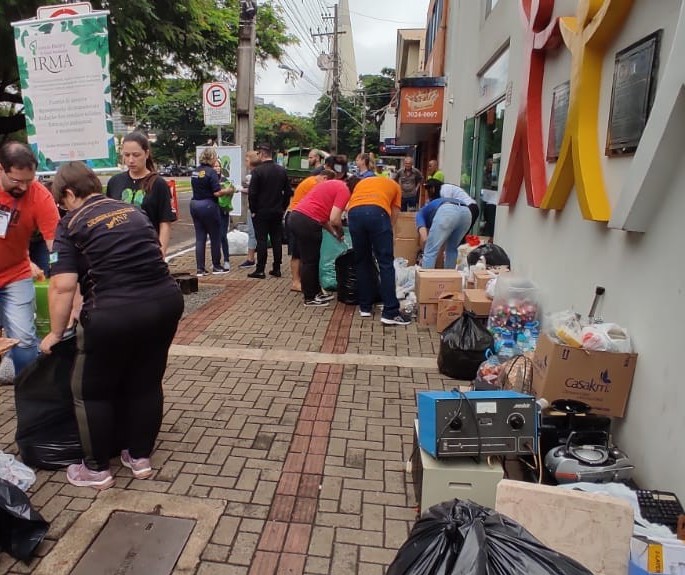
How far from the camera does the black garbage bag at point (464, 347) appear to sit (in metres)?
4.48

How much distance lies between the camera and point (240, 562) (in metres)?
2.46

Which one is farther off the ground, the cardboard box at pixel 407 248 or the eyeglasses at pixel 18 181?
the eyeglasses at pixel 18 181

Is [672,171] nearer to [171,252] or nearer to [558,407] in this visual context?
[558,407]

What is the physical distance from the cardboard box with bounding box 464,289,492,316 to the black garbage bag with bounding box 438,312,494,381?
0.64 metres

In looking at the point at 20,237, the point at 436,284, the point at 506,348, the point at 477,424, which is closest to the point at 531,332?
the point at 506,348

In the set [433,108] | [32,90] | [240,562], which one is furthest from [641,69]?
[433,108]

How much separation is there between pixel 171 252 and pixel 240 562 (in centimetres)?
948

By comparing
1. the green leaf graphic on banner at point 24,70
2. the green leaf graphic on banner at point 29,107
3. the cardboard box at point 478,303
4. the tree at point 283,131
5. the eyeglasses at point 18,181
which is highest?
the tree at point 283,131

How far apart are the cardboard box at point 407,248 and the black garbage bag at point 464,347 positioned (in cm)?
471

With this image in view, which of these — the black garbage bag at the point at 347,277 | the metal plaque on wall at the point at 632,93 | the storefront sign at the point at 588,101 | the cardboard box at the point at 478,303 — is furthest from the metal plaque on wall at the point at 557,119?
the black garbage bag at the point at 347,277

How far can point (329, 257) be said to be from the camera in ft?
24.4

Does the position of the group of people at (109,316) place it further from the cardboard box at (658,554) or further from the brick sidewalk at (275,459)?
the cardboard box at (658,554)

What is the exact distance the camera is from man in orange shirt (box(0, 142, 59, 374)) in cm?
356

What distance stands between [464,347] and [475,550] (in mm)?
2967
